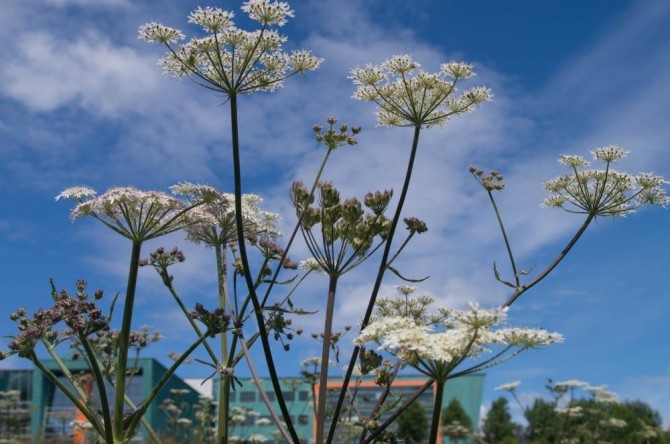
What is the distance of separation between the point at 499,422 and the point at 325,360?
7985cm

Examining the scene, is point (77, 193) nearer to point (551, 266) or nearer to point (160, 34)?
point (160, 34)

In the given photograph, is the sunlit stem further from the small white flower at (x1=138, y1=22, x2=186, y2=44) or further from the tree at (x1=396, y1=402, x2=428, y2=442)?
the tree at (x1=396, y1=402, x2=428, y2=442)

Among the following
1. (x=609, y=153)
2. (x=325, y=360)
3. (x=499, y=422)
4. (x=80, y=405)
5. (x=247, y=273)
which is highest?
(x=609, y=153)

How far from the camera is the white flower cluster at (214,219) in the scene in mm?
6129

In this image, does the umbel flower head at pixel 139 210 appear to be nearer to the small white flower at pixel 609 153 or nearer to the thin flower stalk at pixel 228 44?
the thin flower stalk at pixel 228 44

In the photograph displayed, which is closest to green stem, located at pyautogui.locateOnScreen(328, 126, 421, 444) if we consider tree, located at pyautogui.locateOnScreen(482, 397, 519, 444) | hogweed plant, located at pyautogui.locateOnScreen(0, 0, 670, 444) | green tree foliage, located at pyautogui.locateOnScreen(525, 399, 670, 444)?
hogweed plant, located at pyautogui.locateOnScreen(0, 0, 670, 444)

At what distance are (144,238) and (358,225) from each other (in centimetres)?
183

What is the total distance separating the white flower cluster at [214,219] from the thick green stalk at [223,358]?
16 cm

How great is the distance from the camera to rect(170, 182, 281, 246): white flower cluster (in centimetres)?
613

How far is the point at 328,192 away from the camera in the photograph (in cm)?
575

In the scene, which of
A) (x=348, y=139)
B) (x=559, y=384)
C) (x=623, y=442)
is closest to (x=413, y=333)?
(x=348, y=139)

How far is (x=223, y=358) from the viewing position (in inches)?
257

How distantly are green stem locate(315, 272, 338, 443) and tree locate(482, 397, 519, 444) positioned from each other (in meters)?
75.8

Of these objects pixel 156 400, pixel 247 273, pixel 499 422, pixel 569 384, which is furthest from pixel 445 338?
pixel 499 422
